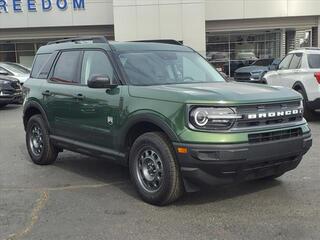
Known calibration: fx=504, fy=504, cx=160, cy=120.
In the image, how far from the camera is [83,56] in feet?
22.1

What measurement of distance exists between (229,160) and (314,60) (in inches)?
295

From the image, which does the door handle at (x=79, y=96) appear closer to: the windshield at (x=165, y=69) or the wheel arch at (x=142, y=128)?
the windshield at (x=165, y=69)

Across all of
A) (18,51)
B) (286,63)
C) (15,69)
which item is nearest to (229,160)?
(286,63)

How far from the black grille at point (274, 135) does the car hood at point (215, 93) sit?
0.34m

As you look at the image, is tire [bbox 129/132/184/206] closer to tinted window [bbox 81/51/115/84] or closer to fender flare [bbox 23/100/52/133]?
tinted window [bbox 81/51/115/84]

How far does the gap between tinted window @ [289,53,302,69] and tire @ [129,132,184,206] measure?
24.8 feet

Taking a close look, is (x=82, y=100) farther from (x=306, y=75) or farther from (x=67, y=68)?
(x=306, y=75)

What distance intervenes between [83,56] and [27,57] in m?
27.0

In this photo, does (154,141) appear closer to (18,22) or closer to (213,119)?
(213,119)

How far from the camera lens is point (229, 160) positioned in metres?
4.89

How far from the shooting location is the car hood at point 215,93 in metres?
5.01

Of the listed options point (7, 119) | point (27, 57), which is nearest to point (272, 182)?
point (7, 119)

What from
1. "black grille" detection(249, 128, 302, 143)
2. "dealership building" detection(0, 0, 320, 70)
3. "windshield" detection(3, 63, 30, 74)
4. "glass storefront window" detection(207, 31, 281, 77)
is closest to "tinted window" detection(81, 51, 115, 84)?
"black grille" detection(249, 128, 302, 143)

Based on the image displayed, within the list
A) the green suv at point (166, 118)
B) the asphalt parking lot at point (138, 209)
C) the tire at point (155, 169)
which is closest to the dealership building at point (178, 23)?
the green suv at point (166, 118)
